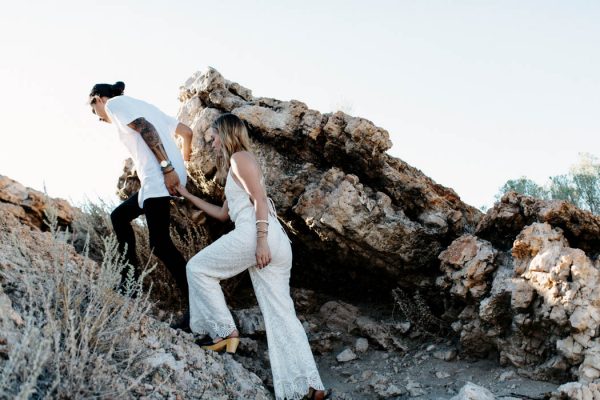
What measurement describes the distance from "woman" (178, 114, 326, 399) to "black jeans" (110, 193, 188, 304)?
0.39 m

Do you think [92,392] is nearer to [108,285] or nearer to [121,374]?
[121,374]

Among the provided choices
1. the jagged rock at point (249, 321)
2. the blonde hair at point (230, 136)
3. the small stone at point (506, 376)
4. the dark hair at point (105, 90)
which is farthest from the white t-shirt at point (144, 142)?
the small stone at point (506, 376)

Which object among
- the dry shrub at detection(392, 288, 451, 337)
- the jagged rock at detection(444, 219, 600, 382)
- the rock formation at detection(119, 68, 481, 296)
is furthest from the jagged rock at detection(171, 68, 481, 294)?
the jagged rock at detection(444, 219, 600, 382)

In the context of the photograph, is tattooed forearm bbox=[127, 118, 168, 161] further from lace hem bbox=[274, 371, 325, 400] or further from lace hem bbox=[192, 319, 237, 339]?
lace hem bbox=[274, 371, 325, 400]

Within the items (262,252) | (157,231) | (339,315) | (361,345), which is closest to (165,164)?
(157,231)

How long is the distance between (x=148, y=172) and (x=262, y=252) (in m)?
1.22

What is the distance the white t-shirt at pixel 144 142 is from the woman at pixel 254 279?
0.68 meters

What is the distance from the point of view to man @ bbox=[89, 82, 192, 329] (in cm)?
458

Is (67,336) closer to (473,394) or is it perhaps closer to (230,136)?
(230,136)

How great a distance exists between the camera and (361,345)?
5125mm

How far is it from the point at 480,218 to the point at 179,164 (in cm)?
295

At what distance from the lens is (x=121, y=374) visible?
3.08 meters

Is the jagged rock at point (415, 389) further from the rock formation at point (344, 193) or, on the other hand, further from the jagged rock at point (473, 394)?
the rock formation at point (344, 193)

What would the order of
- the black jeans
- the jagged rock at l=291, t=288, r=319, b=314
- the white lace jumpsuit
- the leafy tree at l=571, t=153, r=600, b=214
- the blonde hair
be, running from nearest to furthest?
the white lace jumpsuit → the blonde hair → the black jeans → the jagged rock at l=291, t=288, r=319, b=314 → the leafy tree at l=571, t=153, r=600, b=214
